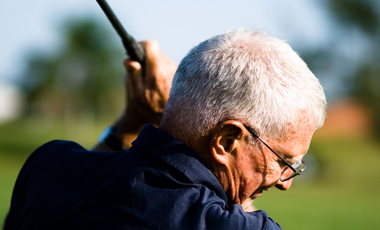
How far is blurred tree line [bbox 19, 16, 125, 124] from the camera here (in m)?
51.7

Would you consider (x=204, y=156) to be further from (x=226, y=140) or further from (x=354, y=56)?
(x=354, y=56)

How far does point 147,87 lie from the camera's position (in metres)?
3.05

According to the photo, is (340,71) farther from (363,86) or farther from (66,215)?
(66,215)

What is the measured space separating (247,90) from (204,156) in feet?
1.12

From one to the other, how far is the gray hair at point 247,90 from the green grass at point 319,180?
9.65 metres

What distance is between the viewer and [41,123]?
2111 inches

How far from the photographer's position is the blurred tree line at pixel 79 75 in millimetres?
51719

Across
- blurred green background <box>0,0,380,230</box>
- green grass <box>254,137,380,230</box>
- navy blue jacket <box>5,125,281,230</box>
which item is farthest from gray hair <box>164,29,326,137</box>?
blurred green background <box>0,0,380,230</box>

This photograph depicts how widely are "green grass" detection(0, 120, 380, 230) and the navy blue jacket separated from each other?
31.0 feet

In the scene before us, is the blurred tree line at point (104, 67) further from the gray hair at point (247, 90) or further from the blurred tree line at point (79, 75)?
the gray hair at point (247, 90)

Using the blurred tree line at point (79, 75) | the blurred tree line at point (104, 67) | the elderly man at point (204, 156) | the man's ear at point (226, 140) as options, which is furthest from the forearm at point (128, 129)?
the blurred tree line at point (79, 75)

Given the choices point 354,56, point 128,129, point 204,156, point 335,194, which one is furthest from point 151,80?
point 354,56

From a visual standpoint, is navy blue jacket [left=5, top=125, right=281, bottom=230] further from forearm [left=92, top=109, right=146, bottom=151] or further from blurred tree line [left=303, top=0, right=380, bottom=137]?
blurred tree line [left=303, top=0, right=380, bottom=137]

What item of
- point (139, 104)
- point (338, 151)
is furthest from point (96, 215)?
point (338, 151)
